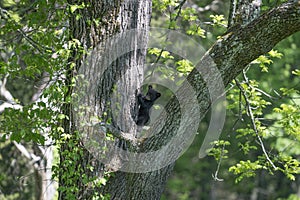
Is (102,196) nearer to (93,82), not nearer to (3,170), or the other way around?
(93,82)

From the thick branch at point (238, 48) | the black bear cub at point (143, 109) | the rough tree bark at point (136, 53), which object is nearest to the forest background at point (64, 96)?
the rough tree bark at point (136, 53)

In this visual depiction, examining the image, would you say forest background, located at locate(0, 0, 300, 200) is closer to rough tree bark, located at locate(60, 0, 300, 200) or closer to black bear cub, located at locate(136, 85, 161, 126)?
rough tree bark, located at locate(60, 0, 300, 200)

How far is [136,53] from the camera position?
5.25m

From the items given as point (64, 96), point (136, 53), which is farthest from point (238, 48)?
point (64, 96)

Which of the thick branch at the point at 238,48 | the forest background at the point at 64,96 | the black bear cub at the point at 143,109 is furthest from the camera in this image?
the black bear cub at the point at 143,109

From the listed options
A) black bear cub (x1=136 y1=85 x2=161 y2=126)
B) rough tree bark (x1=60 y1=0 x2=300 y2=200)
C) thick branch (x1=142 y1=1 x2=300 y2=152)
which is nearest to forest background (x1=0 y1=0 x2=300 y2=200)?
rough tree bark (x1=60 y1=0 x2=300 y2=200)

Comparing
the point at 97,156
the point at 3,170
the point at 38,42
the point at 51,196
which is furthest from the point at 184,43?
the point at 3,170

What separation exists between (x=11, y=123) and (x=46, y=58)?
680mm

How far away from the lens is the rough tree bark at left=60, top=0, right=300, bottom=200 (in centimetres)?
462

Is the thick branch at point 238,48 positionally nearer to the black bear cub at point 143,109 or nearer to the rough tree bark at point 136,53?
the rough tree bark at point 136,53

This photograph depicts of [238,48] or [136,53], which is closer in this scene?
[238,48]

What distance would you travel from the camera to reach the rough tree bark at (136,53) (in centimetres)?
462

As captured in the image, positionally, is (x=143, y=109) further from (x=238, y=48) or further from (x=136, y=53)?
(x=238, y=48)

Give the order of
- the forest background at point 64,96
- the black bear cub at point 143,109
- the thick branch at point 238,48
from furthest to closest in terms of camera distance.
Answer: the black bear cub at point 143,109
the forest background at point 64,96
the thick branch at point 238,48
